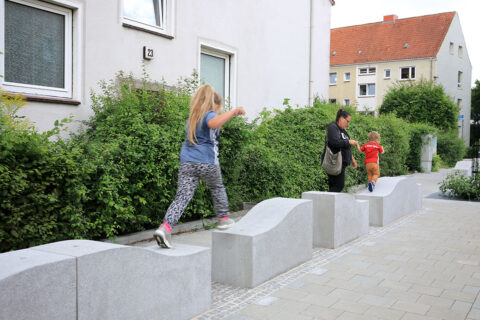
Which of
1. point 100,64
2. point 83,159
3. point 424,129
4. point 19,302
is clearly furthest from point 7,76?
point 424,129

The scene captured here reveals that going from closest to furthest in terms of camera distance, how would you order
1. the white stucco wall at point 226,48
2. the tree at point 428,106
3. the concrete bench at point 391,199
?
the white stucco wall at point 226,48
the concrete bench at point 391,199
the tree at point 428,106

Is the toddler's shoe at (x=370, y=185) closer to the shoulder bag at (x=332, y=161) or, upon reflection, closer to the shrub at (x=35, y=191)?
the shoulder bag at (x=332, y=161)

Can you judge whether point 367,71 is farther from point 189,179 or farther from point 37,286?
point 37,286

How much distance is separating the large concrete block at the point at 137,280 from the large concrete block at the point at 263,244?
0.63 metres

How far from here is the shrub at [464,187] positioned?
1183cm

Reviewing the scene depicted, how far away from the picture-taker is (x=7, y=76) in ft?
22.5

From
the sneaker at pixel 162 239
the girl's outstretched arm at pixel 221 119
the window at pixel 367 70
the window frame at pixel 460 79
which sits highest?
the window at pixel 367 70

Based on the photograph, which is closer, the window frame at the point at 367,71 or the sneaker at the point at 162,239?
the sneaker at the point at 162,239

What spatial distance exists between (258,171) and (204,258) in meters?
4.77

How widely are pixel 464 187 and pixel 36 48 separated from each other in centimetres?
1047

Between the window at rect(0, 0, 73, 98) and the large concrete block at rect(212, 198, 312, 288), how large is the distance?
13.6ft

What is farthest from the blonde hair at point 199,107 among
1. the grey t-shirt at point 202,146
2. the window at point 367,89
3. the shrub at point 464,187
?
the window at point 367,89

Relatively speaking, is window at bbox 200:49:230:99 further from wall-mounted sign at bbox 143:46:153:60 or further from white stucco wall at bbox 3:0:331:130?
wall-mounted sign at bbox 143:46:153:60

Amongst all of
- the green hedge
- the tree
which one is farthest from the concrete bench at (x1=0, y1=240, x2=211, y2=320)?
the tree
